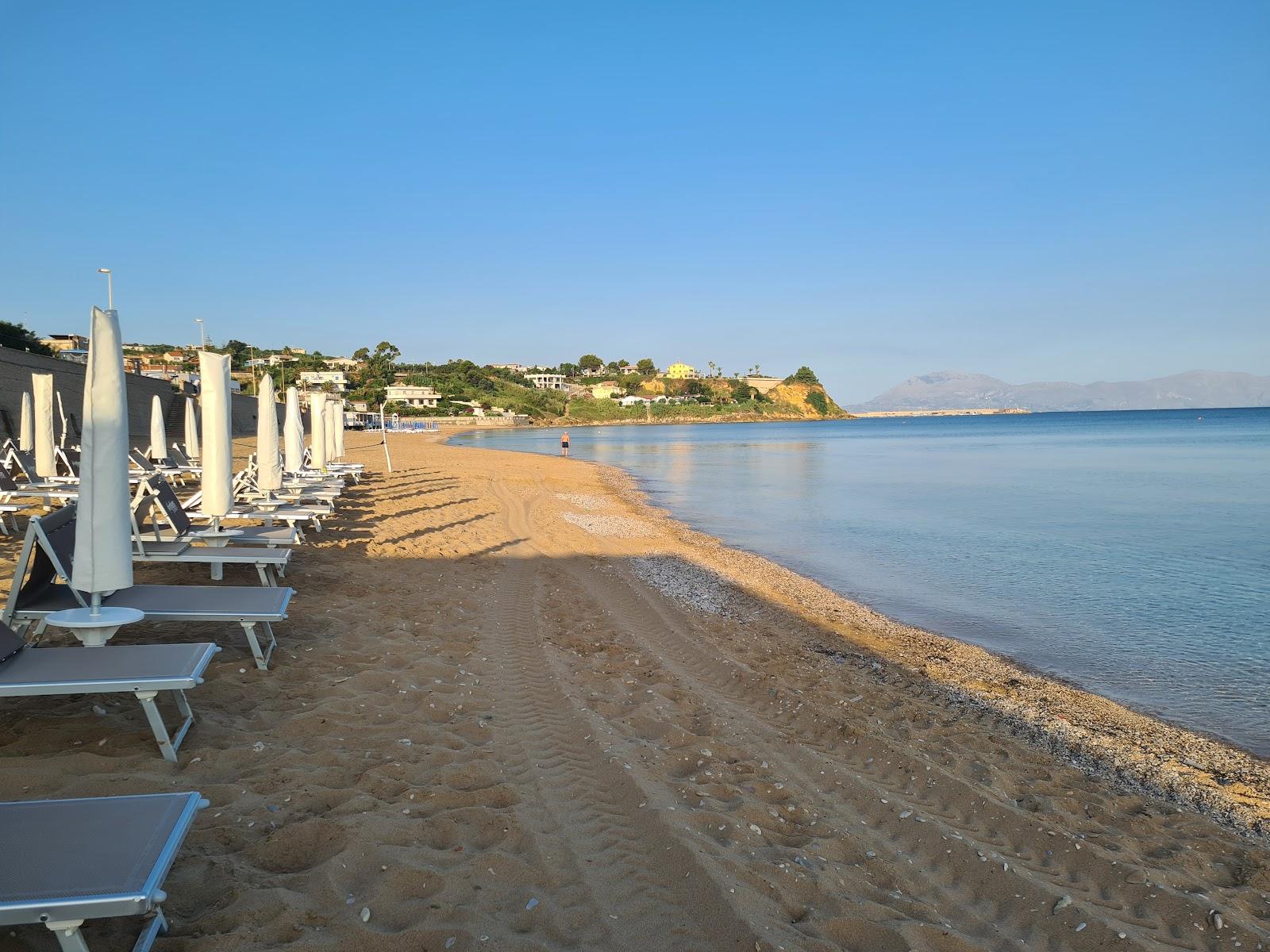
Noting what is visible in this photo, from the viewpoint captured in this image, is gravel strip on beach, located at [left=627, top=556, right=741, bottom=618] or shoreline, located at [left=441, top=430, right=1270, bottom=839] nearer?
shoreline, located at [left=441, top=430, right=1270, bottom=839]

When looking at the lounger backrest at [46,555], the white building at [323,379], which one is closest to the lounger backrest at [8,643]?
the lounger backrest at [46,555]

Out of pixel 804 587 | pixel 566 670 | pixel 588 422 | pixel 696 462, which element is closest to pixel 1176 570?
pixel 804 587

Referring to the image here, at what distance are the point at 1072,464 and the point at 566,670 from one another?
37064 mm

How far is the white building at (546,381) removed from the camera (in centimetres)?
14354

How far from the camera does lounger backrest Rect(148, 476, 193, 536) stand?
21.9 feet

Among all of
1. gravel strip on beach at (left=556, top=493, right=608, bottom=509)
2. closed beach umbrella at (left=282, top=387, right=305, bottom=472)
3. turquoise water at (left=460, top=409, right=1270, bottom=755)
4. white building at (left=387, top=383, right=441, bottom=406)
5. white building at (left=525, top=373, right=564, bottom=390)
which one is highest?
white building at (left=525, top=373, right=564, bottom=390)

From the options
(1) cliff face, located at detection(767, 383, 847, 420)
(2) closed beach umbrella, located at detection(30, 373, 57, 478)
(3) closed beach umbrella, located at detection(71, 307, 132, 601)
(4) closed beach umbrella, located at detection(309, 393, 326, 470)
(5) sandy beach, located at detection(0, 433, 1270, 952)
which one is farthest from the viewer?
(1) cliff face, located at detection(767, 383, 847, 420)

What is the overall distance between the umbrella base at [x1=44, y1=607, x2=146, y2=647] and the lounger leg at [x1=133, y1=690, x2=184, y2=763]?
86 centimetres

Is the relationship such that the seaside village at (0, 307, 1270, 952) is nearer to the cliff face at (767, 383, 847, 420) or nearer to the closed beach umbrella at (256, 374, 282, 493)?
the closed beach umbrella at (256, 374, 282, 493)

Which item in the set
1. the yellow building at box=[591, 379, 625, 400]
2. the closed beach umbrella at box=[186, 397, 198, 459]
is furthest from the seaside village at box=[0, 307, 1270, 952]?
the yellow building at box=[591, 379, 625, 400]

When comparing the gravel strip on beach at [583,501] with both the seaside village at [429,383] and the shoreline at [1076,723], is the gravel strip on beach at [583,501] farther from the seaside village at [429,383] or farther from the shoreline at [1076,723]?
the seaside village at [429,383]

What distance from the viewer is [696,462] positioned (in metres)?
37.1

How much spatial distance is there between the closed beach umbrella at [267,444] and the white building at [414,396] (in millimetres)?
93984

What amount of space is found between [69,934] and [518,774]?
2.05 m
